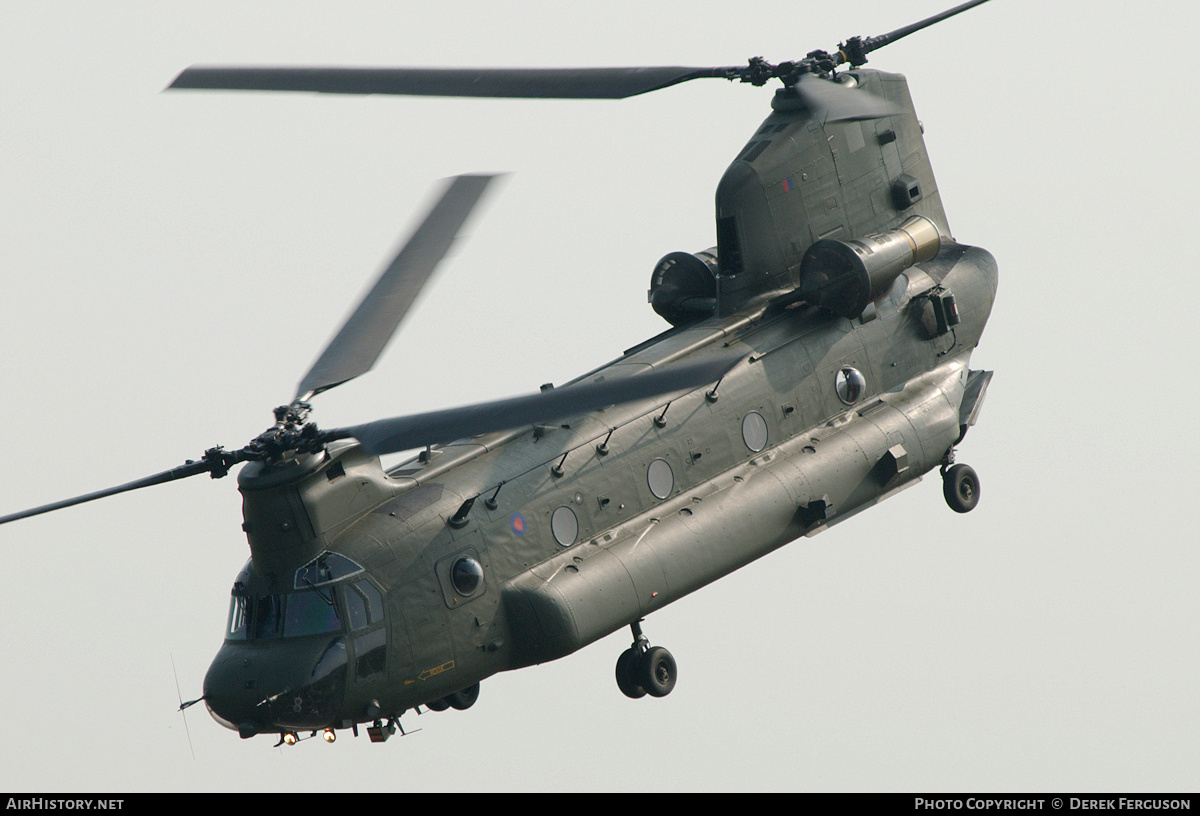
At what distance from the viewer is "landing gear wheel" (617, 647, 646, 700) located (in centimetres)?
2578

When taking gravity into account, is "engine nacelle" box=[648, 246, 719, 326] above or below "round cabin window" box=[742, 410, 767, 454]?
above

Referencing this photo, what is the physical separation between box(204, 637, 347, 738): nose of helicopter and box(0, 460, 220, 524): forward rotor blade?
2696 mm

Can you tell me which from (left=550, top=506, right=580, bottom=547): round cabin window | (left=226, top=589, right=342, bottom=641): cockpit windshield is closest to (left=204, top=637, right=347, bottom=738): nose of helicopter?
(left=226, top=589, right=342, bottom=641): cockpit windshield

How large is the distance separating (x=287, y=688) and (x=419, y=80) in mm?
9166

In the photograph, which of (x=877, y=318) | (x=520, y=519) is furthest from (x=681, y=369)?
(x=877, y=318)

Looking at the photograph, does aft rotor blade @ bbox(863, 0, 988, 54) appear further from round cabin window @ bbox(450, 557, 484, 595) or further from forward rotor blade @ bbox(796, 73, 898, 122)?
round cabin window @ bbox(450, 557, 484, 595)

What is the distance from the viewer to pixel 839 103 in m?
25.6

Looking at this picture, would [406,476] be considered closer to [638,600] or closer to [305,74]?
[638,600]

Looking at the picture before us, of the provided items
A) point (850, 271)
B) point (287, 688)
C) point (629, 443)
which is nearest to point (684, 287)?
point (850, 271)

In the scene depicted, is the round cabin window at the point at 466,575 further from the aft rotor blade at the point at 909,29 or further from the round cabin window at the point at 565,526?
the aft rotor blade at the point at 909,29

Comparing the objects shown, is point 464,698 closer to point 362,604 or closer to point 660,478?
point 362,604

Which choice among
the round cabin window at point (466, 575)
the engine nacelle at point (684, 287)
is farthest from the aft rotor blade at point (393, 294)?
the engine nacelle at point (684, 287)

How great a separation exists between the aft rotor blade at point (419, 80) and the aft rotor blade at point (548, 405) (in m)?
7.65

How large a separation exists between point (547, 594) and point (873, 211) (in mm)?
9184
